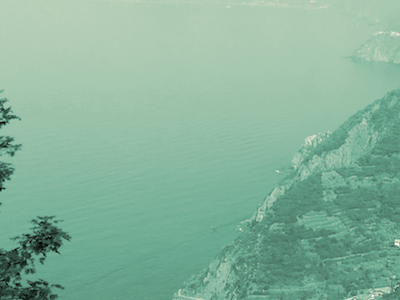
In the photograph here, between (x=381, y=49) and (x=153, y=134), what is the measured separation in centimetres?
9900

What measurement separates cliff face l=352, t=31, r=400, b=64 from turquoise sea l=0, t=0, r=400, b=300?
22.2ft

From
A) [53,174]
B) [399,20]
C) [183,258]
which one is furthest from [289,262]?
[399,20]

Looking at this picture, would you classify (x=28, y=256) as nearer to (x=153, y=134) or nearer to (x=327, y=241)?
(x=327, y=241)

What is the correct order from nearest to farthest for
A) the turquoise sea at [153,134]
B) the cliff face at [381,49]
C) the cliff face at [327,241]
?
1. the cliff face at [327,241]
2. the turquoise sea at [153,134]
3. the cliff face at [381,49]

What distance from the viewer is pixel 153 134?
92812 mm

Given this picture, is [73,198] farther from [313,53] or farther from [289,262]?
[313,53]

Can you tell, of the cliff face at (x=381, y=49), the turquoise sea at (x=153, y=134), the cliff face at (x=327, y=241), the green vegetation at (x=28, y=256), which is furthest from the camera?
the cliff face at (x=381, y=49)

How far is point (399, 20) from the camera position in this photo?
196m

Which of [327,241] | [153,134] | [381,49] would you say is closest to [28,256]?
[327,241]

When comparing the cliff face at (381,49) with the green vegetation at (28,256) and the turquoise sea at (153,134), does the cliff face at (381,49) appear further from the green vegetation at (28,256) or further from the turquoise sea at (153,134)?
the green vegetation at (28,256)

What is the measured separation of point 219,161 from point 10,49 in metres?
95.3

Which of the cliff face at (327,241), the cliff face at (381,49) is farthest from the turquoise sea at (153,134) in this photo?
the cliff face at (327,241)

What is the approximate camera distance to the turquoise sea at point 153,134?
6216 centimetres

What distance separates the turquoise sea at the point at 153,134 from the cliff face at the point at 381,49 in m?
6.78
